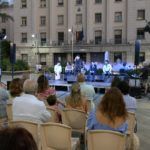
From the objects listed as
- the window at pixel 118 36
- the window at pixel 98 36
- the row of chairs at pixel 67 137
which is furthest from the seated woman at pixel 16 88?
the window at pixel 98 36

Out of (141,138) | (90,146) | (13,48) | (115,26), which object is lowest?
(141,138)

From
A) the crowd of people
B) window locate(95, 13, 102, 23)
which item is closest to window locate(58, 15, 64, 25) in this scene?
→ window locate(95, 13, 102, 23)

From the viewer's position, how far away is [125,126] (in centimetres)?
566

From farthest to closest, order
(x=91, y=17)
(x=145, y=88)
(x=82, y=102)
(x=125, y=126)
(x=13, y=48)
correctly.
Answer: (x=91, y=17)
(x=13, y=48)
(x=145, y=88)
(x=82, y=102)
(x=125, y=126)

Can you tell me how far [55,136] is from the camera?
221 inches

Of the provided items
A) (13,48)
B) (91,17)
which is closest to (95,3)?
(91,17)

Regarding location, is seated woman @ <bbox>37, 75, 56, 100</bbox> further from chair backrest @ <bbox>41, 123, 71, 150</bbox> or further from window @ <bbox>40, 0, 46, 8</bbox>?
window @ <bbox>40, 0, 46, 8</bbox>

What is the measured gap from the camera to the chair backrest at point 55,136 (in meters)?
5.54

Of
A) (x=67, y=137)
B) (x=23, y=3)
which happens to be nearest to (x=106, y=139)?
(x=67, y=137)

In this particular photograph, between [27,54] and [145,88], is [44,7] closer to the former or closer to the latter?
[27,54]

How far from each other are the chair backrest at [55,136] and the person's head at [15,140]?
350 cm

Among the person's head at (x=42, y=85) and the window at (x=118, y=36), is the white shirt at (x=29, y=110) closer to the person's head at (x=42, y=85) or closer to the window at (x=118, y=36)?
the person's head at (x=42, y=85)

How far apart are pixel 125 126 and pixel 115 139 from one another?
1.89ft

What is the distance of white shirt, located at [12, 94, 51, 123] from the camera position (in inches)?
250
